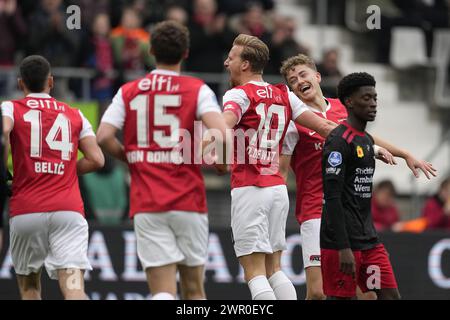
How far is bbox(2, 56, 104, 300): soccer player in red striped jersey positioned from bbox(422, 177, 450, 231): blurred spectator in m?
7.98

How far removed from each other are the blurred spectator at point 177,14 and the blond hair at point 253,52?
7.85m

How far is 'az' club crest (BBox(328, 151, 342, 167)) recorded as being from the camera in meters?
10.3

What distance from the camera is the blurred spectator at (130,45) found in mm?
18938

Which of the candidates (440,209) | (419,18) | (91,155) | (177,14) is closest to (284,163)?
(91,155)

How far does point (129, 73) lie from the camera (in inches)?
741

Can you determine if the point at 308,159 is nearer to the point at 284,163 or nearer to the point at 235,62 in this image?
the point at 284,163

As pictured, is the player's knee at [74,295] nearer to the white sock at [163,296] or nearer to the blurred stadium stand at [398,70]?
the white sock at [163,296]

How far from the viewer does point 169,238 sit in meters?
9.69

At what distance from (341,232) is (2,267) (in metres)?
6.66

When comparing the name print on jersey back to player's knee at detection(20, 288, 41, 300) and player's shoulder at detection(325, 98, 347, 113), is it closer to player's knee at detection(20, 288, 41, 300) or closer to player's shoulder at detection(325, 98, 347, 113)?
player's knee at detection(20, 288, 41, 300)

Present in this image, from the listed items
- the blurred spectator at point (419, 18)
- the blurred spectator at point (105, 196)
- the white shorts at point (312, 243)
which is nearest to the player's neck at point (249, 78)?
the white shorts at point (312, 243)

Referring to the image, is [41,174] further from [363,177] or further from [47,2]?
[47,2]

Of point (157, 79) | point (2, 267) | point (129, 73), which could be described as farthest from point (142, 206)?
point (129, 73)

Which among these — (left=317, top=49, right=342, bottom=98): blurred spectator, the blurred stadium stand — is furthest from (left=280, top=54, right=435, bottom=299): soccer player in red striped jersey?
the blurred stadium stand
